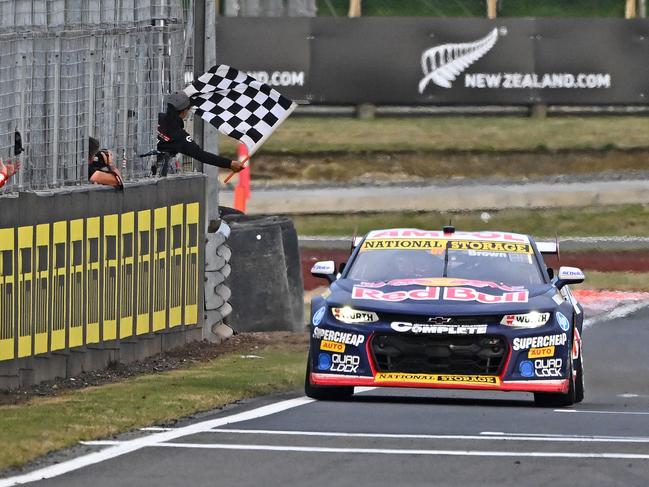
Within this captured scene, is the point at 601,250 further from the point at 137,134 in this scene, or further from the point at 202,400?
the point at 202,400

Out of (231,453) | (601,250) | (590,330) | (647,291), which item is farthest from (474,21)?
(231,453)

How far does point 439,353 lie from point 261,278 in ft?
23.6

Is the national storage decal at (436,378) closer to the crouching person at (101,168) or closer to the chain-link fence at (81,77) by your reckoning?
the chain-link fence at (81,77)

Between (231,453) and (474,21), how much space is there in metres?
24.6

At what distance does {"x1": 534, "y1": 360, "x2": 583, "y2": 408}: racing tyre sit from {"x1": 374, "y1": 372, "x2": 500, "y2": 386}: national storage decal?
24.9 inches

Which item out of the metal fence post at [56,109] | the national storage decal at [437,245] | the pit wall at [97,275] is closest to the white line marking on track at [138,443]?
the national storage decal at [437,245]

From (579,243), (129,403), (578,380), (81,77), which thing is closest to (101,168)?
(81,77)

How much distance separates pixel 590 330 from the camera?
79.2ft

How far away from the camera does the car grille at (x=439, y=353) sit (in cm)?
1543

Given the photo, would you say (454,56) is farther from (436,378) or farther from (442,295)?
(436,378)

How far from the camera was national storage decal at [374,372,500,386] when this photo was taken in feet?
50.6

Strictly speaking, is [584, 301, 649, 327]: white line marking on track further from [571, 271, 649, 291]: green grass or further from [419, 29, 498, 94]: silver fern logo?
[419, 29, 498, 94]: silver fern logo

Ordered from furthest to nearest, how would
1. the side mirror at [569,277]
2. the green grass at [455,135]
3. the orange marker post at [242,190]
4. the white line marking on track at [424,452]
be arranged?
the green grass at [455,135], the orange marker post at [242,190], the side mirror at [569,277], the white line marking on track at [424,452]

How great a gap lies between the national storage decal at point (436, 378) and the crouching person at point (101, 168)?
12.9 feet
